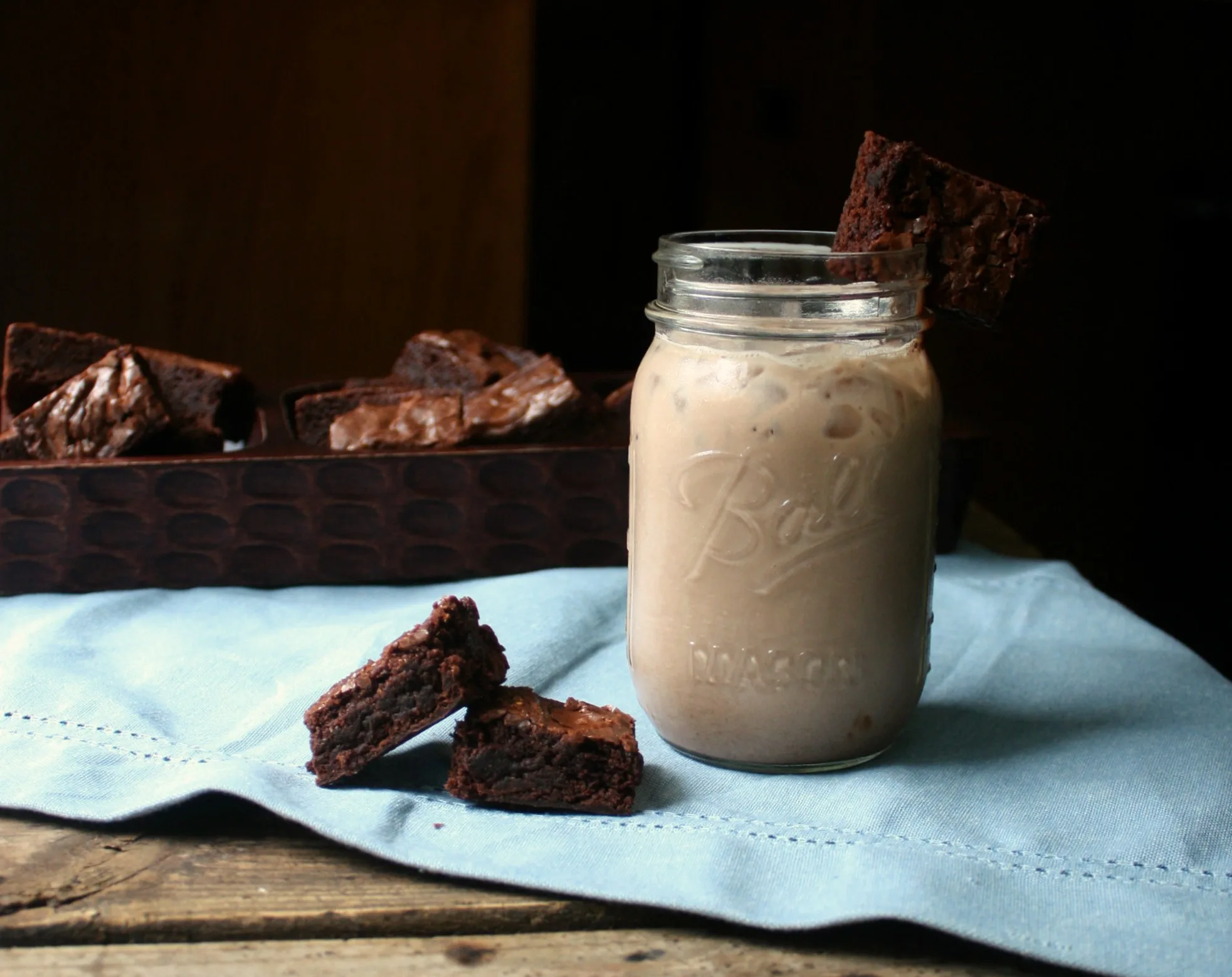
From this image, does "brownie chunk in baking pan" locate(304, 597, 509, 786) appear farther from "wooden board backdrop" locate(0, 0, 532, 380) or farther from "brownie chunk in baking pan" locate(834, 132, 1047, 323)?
"wooden board backdrop" locate(0, 0, 532, 380)

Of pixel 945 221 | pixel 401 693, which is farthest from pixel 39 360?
pixel 945 221

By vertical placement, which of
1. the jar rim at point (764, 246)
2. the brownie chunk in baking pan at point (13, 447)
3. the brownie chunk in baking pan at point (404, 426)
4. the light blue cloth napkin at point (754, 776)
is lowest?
the light blue cloth napkin at point (754, 776)

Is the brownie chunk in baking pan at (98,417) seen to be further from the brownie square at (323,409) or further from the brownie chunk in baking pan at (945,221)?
the brownie chunk in baking pan at (945,221)

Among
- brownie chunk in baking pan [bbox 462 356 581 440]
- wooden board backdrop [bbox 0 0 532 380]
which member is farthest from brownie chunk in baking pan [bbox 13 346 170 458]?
wooden board backdrop [bbox 0 0 532 380]

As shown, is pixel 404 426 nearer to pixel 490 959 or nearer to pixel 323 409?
pixel 323 409

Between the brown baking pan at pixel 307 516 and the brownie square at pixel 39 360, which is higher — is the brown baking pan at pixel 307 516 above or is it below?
below

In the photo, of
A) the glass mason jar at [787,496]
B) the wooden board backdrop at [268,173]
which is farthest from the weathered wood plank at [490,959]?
the wooden board backdrop at [268,173]
